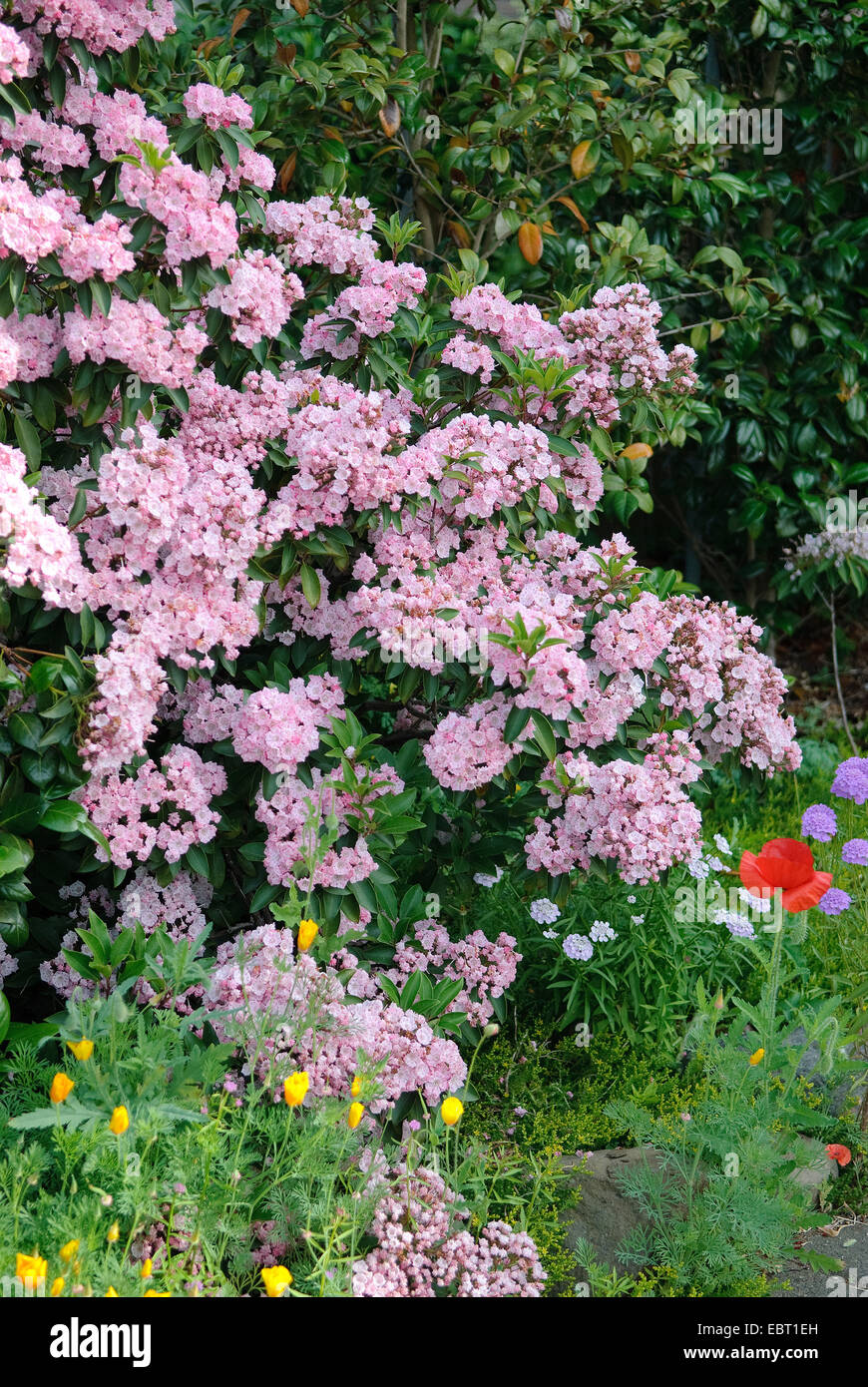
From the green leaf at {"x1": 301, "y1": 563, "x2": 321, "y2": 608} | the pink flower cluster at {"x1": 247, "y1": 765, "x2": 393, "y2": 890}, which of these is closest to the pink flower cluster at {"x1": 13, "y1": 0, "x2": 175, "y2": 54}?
the green leaf at {"x1": 301, "y1": 563, "x2": 321, "y2": 608}

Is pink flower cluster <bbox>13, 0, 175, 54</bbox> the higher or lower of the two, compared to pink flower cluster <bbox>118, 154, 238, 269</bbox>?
higher

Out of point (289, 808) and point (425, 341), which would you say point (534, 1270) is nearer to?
point (289, 808)

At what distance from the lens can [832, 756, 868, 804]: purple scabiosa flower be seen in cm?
298

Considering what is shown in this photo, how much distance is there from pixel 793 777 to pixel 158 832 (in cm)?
289

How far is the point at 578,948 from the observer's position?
3047 mm

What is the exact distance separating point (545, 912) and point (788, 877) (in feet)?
2.23

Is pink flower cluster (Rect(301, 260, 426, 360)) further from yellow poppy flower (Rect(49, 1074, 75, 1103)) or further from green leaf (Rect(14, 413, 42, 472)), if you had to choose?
yellow poppy flower (Rect(49, 1074, 75, 1103))

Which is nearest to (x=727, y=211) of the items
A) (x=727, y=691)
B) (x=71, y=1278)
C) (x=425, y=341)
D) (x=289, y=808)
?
(x=425, y=341)

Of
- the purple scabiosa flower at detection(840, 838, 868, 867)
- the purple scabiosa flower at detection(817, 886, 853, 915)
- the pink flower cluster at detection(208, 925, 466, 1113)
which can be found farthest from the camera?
the purple scabiosa flower at detection(840, 838, 868, 867)

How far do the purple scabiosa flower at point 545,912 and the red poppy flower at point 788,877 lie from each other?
0.60 metres

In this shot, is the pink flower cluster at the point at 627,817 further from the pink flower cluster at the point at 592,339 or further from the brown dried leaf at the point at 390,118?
the brown dried leaf at the point at 390,118

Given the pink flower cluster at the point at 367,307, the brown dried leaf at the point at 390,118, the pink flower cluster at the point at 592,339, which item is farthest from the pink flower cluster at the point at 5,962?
the brown dried leaf at the point at 390,118

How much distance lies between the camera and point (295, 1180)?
2.29 meters

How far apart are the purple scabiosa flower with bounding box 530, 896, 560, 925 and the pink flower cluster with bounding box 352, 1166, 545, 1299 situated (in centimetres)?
78
